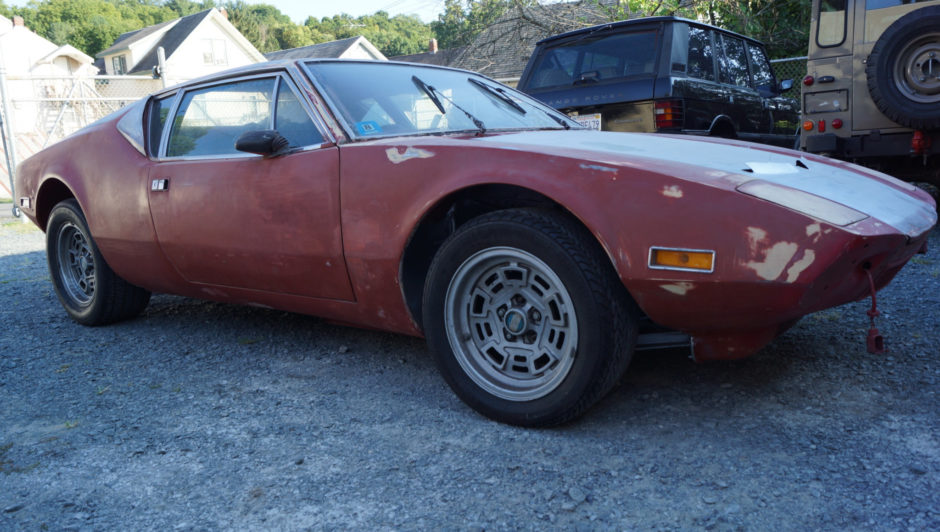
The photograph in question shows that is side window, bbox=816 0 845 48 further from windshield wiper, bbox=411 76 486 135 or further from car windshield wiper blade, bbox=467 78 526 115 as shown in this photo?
windshield wiper, bbox=411 76 486 135

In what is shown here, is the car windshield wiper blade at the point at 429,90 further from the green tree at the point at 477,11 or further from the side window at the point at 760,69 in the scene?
the green tree at the point at 477,11

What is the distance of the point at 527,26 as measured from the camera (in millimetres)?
15109

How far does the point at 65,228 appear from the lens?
4.37m

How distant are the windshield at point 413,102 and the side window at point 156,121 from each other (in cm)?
104

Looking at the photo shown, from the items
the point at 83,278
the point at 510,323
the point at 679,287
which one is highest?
the point at 679,287

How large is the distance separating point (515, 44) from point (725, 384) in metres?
14.6

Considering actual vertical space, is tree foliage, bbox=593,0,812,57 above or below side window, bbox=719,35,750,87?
above

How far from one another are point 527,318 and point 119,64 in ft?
188

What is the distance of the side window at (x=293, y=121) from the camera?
3.03m

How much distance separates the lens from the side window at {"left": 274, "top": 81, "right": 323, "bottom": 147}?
9.95 ft

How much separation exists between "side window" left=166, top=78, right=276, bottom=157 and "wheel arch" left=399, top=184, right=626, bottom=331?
980 mm

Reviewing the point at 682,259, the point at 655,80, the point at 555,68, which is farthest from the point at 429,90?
the point at 555,68

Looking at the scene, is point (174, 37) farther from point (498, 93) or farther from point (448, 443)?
point (448, 443)

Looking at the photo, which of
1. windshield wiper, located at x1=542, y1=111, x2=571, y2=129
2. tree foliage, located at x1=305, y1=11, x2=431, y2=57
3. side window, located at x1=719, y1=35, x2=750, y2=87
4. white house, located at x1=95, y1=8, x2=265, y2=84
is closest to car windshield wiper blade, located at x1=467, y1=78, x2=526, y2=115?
windshield wiper, located at x1=542, y1=111, x2=571, y2=129
